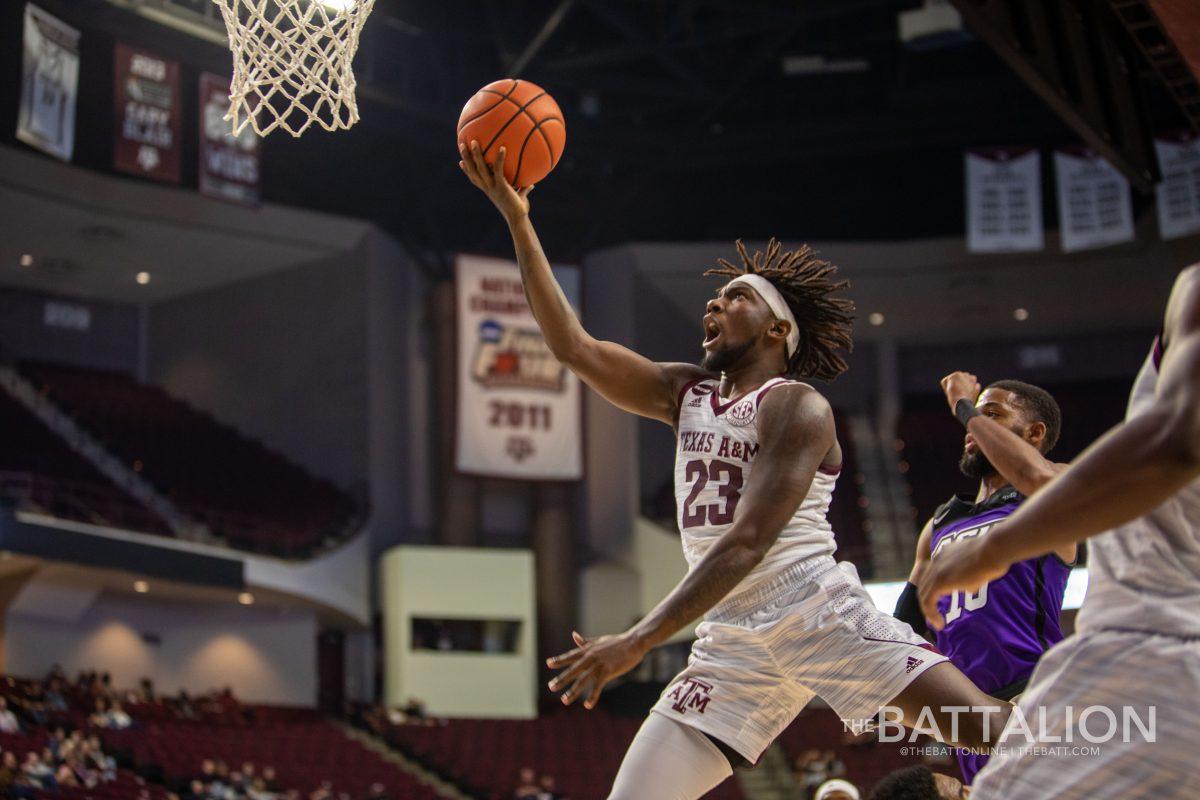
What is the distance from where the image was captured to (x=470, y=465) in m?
21.8

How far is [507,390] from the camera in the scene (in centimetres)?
2208

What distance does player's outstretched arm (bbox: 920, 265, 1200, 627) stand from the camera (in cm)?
230

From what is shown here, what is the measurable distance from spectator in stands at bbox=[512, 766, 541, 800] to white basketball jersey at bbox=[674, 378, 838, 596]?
1212 centimetres

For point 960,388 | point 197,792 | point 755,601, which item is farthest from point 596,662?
point 197,792

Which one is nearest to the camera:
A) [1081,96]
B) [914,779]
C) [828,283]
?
[914,779]

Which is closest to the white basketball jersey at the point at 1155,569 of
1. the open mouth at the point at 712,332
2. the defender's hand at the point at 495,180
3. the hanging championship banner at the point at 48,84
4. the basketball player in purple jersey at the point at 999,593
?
the basketball player in purple jersey at the point at 999,593

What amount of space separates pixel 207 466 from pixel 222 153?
4.88 metres

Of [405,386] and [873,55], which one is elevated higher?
[873,55]

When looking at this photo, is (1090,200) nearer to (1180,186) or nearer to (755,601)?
(1180,186)

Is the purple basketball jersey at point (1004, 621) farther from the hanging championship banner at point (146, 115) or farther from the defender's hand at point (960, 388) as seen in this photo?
the hanging championship banner at point (146, 115)

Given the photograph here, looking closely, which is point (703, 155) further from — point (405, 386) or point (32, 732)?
point (32, 732)

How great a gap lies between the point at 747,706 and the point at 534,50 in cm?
1688

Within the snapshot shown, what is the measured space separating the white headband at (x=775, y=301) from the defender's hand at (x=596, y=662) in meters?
1.23

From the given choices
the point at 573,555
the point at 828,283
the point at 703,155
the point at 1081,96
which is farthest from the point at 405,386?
the point at 828,283
